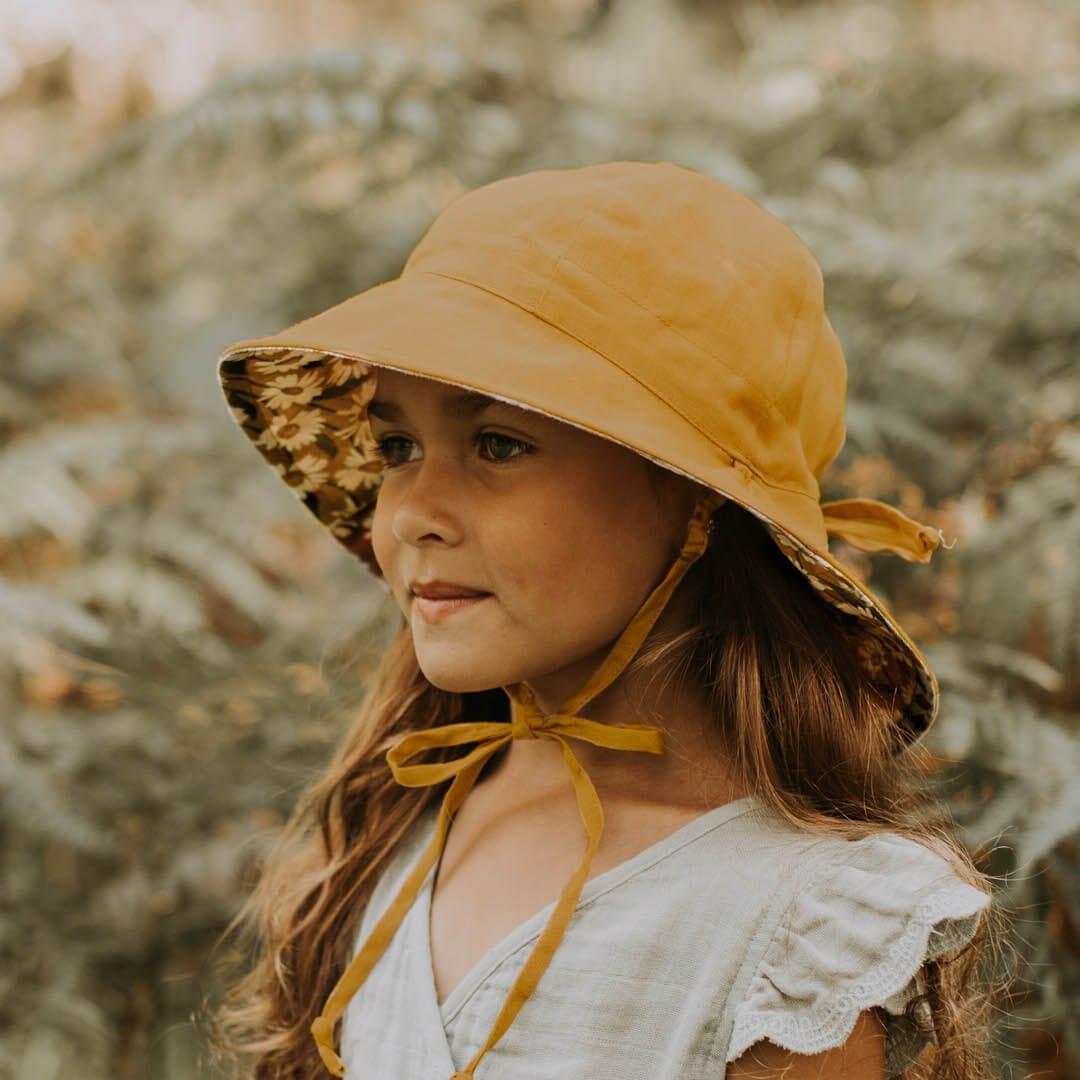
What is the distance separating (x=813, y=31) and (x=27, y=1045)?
137 inches

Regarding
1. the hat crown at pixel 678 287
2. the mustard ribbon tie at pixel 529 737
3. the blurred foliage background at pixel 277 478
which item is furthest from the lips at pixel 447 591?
the blurred foliage background at pixel 277 478

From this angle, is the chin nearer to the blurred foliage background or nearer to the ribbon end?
the ribbon end

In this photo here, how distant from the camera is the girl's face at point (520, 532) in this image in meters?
1.42

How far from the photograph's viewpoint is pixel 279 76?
2.92 m

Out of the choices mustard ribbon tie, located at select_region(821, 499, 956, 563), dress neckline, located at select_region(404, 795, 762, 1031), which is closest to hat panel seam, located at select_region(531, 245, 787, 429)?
mustard ribbon tie, located at select_region(821, 499, 956, 563)

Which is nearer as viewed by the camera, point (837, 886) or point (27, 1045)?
point (837, 886)

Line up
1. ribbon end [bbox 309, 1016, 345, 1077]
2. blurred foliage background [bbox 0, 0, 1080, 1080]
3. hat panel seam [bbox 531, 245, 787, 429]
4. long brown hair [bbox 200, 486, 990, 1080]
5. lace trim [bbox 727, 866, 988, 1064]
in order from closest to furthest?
lace trim [bbox 727, 866, 988, 1064], hat panel seam [bbox 531, 245, 787, 429], long brown hair [bbox 200, 486, 990, 1080], ribbon end [bbox 309, 1016, 345, 1077], blurred foliage background [bbox 0, 0, 1080, 1080]

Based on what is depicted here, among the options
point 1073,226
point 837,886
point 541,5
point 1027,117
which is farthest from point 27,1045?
point 541,5

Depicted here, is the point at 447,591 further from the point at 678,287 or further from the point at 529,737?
the point at 678,287

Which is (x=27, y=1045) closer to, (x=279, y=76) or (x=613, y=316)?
(x=613, y=316)

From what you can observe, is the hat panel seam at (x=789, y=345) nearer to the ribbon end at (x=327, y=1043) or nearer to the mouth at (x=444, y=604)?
the mouth at (x=444, y=604)

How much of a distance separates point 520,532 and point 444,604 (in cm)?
13

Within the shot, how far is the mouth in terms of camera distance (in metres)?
1.45

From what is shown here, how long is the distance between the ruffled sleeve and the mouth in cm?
46
